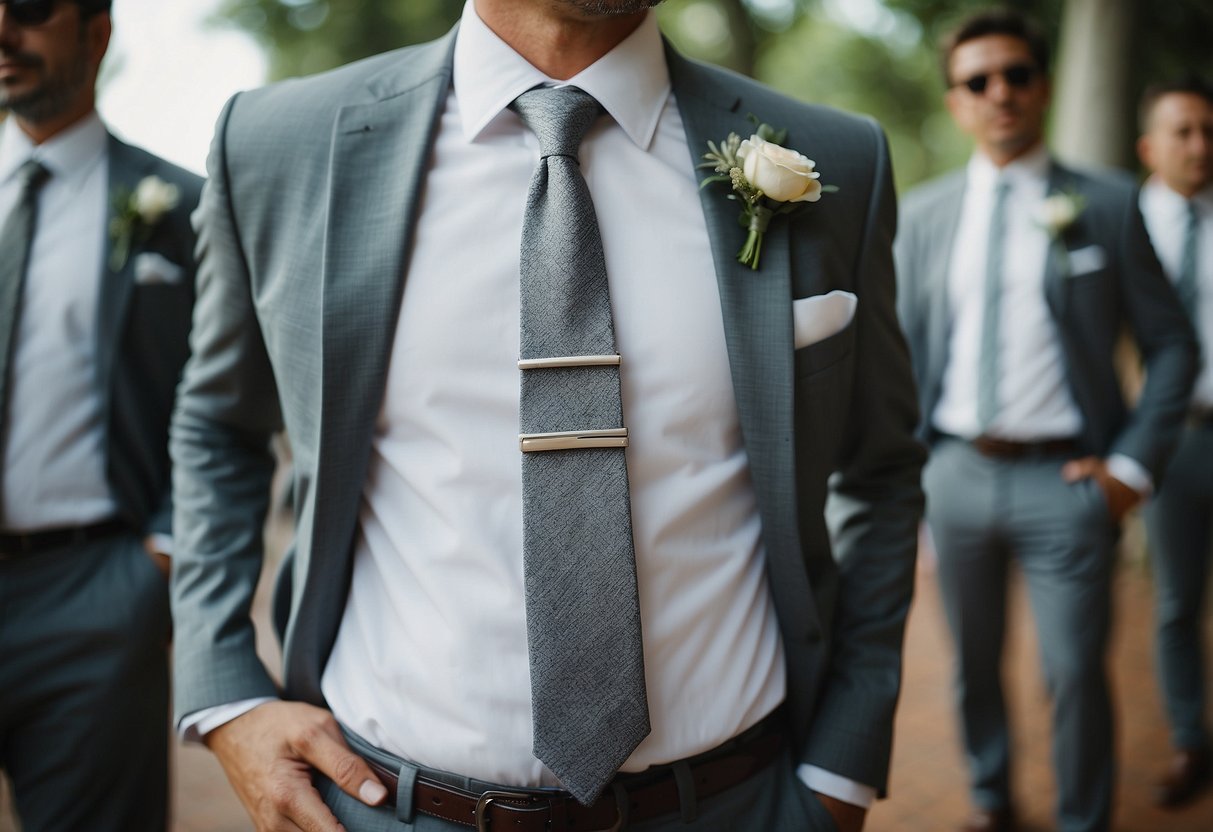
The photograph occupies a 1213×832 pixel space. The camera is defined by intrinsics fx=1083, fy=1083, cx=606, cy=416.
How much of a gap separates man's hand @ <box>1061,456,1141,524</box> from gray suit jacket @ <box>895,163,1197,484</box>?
0.11 m

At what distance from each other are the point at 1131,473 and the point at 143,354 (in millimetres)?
3633

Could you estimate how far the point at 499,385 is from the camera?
5.35 feet

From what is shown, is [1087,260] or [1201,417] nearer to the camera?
[1087,260]

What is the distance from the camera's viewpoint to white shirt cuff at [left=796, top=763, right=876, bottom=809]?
1895 millimetres

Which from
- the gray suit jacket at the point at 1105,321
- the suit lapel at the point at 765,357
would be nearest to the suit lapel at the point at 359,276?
the suit lapel at the point at 765,357

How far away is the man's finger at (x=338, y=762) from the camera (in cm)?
167

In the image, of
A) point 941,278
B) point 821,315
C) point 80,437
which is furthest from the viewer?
point 941,278

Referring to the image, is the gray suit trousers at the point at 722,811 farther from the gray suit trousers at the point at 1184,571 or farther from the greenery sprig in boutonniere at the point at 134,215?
the gray suit trousers at the point at 1184,571

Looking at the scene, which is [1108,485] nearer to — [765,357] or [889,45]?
[765,357]

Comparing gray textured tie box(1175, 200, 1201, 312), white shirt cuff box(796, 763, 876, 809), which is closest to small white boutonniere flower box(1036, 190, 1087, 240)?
gray textured tie box(1175, 200, 1201, 312)

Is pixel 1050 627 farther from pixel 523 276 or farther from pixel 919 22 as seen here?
pixel 919 22

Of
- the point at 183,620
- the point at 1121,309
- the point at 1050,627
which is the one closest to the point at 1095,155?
the point at 1121,309

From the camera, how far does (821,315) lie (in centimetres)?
180

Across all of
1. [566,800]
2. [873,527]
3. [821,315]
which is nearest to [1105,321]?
[873,527]
